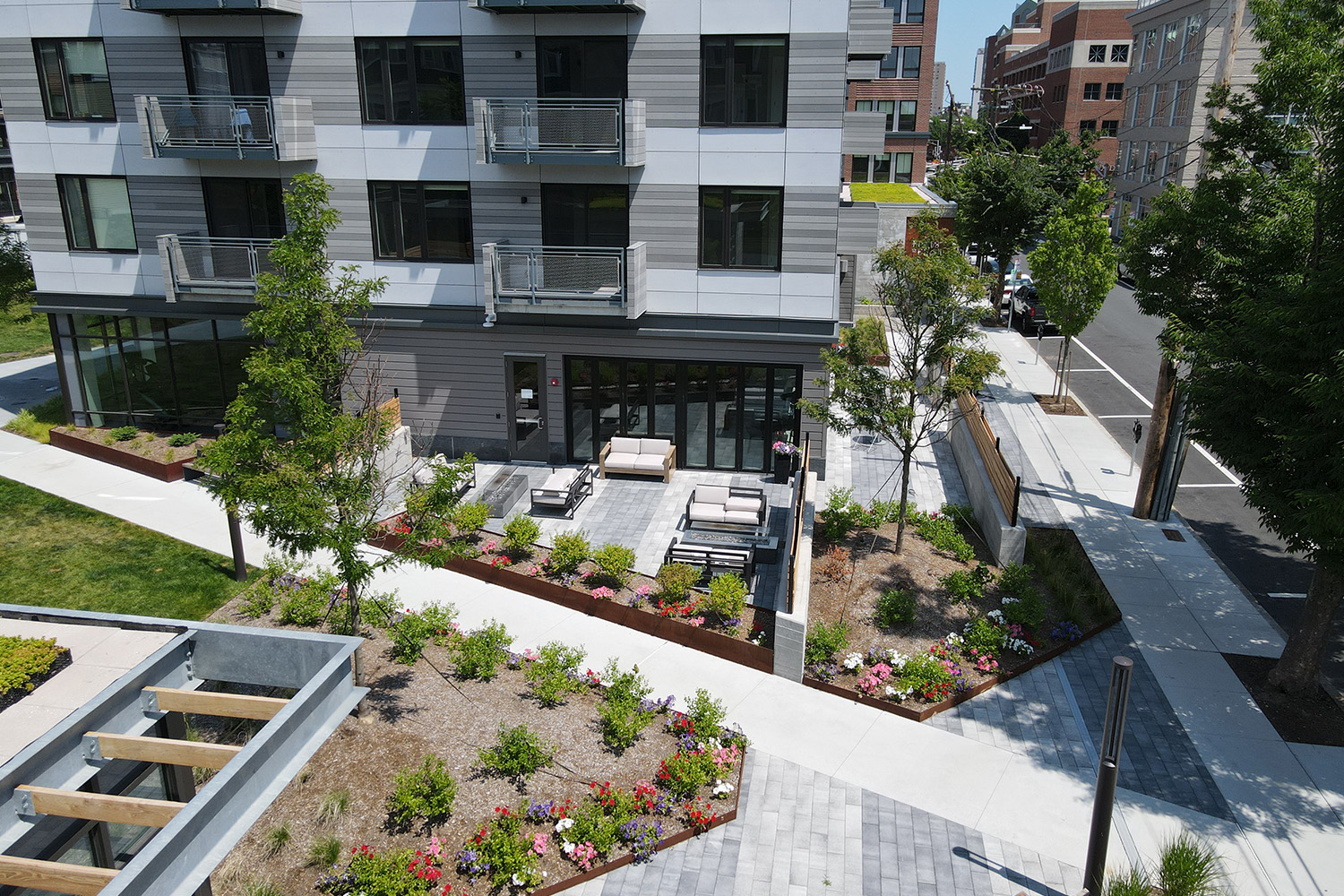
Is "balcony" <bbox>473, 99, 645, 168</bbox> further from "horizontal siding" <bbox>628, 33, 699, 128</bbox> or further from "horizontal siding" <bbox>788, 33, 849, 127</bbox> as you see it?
"horizontal siding" <bbox>788, 33, 849, 127</bbox>

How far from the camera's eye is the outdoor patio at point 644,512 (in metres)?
16.5

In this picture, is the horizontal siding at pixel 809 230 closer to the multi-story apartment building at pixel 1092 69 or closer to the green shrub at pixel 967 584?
the green shrub at pixel 967 584

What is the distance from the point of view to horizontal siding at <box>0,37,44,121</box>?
→ 20.3 m

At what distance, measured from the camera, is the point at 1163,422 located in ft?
58.1

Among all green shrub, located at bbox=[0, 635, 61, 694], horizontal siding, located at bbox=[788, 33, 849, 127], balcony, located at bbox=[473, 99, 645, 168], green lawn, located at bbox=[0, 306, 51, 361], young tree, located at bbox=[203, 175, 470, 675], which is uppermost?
horizontal siding, located at bbox=[788, 33, 849, 127]

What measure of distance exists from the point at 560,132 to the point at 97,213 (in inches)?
446

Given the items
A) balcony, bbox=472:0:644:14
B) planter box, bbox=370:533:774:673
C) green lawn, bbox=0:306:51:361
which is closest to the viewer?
planter box, bbox=370:533:774:673

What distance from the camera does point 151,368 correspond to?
2228 cm

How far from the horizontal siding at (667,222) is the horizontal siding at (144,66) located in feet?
33.5

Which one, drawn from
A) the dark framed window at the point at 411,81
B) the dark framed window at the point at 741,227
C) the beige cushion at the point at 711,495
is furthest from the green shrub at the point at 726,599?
the dark framed window at the point at 411,81

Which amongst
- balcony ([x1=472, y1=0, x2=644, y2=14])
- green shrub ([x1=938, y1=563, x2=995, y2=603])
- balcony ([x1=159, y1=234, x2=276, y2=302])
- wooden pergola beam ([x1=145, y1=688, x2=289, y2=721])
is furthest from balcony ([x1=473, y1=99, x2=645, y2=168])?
wooden pergola beam ([x1=145, y1=688, x2=289, y2=721])

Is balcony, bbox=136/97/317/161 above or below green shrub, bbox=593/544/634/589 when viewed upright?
above

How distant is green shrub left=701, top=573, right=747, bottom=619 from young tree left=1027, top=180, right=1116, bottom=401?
14.8 metres

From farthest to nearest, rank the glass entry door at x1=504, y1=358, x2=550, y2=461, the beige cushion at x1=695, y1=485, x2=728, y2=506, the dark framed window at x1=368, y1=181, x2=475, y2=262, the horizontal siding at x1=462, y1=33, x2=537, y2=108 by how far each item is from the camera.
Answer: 1. the glass entry door at x1=504, y1=358, x2=550, y2=461
2. the dark framed window at x1=368, y1=181, x2=475, y2=262
3. the horizontal siding at x1=462, y1=33, x2=537, y2=108
4. the beige cushion at x1=695, y1=485, x2=728, y2=506
